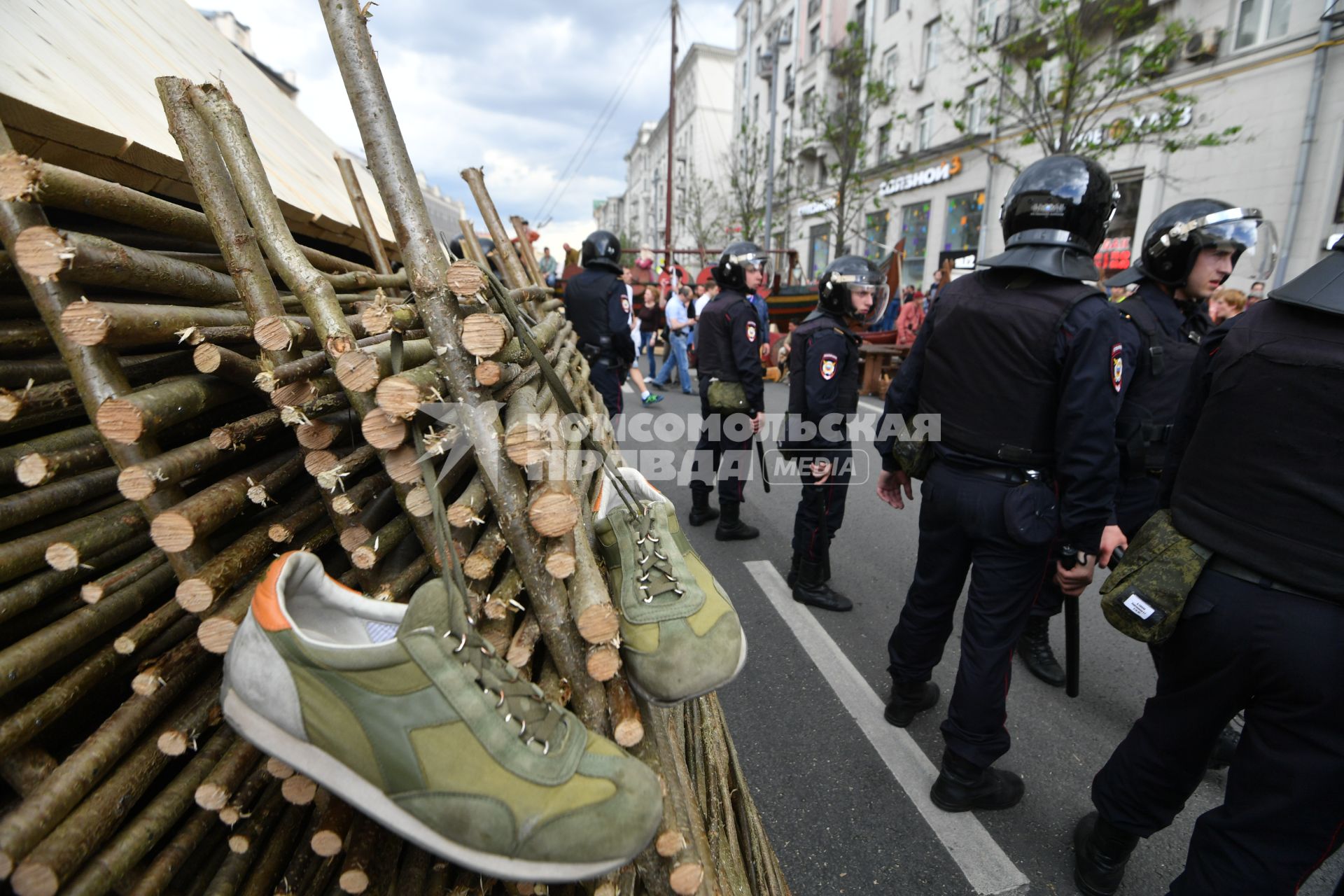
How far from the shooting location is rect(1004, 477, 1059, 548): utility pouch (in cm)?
226

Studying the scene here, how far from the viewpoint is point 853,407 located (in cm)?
399

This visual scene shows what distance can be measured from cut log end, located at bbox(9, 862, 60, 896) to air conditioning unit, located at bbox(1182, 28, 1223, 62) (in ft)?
62.8

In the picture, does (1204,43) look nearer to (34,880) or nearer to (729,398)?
(729,398)

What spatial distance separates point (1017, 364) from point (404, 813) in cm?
228

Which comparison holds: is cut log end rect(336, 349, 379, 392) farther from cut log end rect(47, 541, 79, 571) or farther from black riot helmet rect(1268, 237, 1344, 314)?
black riot helmet rect(1268, 237, 1344, 314)

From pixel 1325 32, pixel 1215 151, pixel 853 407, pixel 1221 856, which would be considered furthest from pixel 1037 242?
pixel 1215 151

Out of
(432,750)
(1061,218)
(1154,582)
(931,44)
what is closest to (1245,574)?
(1154,582)

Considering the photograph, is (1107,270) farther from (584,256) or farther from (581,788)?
(581,788)

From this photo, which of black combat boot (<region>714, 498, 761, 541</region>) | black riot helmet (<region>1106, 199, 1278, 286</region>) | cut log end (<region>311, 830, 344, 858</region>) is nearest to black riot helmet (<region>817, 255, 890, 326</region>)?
black riot helmet (<region>1106, 199, 1278, 286</region>)

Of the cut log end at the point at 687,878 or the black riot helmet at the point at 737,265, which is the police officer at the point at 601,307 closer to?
the black riot helmet at the point at 737,265

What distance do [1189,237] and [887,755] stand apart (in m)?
2.78

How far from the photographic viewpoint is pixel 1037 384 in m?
2.25

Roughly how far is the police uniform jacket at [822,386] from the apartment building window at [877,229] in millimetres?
22264

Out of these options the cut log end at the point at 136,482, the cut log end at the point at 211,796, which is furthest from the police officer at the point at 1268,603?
the cut log end at the point at 136,482
